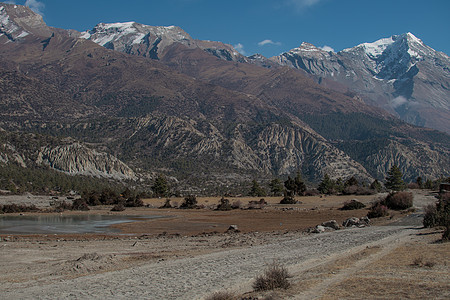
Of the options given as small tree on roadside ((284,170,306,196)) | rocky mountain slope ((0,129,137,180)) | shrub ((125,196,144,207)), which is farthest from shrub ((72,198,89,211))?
rocky mountain slope ((0,129,137,180))

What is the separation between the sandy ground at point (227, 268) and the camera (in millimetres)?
12545

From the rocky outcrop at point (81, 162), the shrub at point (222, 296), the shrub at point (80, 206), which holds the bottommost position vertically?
the shrub at point (80, 206)

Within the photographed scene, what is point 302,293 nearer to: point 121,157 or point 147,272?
point 147,272

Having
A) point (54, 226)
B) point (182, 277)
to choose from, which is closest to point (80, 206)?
point (54, 226)

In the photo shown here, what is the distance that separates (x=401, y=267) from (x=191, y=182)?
477 ft

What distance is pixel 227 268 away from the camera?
54.3ft

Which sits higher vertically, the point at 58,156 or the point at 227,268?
the point at 58,156

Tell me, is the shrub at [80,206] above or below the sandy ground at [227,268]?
below

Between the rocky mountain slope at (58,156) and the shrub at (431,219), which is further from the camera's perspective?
the rocky mountain slope at (58,156)

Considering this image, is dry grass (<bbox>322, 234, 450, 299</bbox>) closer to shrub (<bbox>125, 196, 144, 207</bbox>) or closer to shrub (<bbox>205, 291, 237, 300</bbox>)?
shrub (<bbox>205, 291, 237, 300</bbox>)

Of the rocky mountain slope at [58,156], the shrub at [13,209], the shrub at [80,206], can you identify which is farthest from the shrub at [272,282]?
the rocky mountain slope at [58,156]

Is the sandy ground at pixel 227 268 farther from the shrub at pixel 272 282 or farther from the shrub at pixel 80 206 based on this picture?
the shrub at pixel 80 206

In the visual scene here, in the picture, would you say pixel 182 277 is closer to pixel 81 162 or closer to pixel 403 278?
pixel 403 278

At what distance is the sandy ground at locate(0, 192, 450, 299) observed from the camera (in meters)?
12.5
